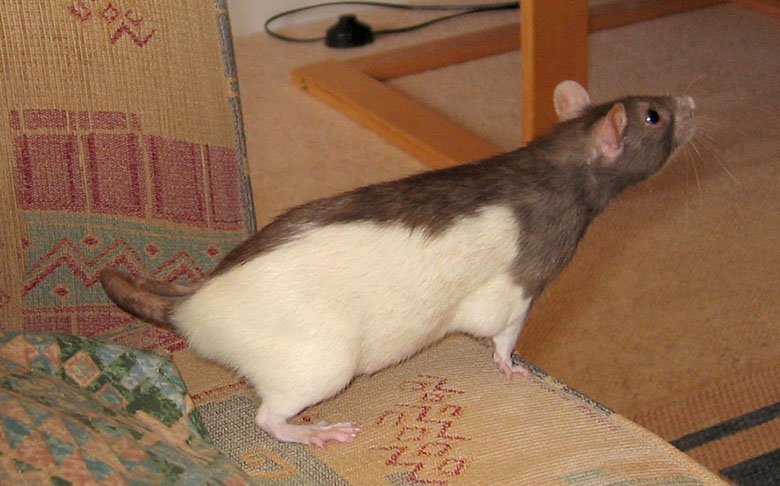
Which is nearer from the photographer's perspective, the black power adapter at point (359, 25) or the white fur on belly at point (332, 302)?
the white fur on belly at point (332, 302)

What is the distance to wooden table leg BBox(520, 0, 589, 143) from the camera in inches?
85.7

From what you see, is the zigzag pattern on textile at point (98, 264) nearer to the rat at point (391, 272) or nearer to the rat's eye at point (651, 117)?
the rat at point (391, 272)

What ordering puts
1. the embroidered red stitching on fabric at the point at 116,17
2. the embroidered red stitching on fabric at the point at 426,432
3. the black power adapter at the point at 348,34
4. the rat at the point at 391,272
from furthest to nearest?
the black power adapter at the point at 348,34, the embroidered red stitching on fabric at the point at 116,17, the rat at the point at 391,272, the embroidered red stitching on fabric at the point at 426,432

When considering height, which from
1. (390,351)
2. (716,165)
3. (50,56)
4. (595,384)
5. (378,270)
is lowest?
(595,384)

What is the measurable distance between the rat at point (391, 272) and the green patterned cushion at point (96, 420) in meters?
0.09

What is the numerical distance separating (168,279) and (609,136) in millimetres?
577

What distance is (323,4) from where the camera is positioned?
3.57m

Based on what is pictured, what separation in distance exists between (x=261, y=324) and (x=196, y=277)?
9.4 inches

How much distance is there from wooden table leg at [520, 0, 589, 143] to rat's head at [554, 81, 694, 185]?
0.86 meters

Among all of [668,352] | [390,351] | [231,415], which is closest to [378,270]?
[390,351]

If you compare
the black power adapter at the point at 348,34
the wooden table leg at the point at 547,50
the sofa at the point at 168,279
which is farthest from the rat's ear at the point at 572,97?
the black power adapter at the point at 348,34

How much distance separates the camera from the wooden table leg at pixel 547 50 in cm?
218

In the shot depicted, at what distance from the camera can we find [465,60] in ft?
10.4

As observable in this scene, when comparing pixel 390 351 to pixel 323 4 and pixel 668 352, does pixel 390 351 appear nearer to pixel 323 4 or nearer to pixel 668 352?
pixel 668 352
